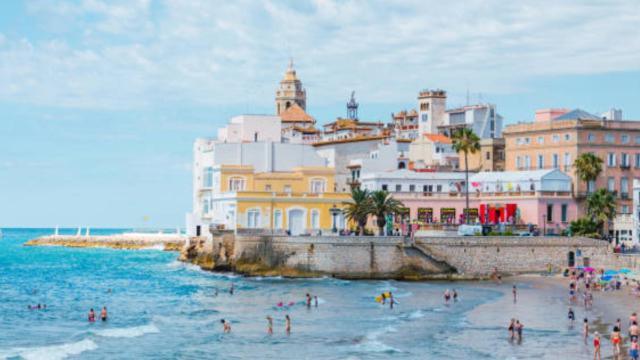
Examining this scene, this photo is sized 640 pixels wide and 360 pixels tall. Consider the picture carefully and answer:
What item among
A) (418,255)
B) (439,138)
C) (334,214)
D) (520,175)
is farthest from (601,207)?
(439,138)

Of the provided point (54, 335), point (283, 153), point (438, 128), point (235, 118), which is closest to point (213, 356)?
point (54, 335)

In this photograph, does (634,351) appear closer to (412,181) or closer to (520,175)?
(520,175)

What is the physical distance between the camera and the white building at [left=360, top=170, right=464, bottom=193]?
9812cm

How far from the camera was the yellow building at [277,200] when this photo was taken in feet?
A: 295

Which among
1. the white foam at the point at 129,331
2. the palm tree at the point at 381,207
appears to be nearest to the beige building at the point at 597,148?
the palm tree at the point at 381,207

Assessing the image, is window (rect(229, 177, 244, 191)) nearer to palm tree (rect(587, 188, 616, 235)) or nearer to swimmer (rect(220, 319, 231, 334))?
palm tree (rect(587, 188, 616, 235))

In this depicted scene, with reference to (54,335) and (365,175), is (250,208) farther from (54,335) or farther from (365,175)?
(54,335)

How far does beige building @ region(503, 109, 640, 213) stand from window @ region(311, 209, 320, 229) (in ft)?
65.1

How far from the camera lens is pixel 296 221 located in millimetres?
91312

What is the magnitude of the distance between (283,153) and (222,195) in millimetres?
12389

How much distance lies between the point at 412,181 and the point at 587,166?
15.6m

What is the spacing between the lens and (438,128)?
128 metres

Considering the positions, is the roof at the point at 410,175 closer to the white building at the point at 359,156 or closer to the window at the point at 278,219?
the white building at the point at 359,156

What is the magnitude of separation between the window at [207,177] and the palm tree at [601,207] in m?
34.3
